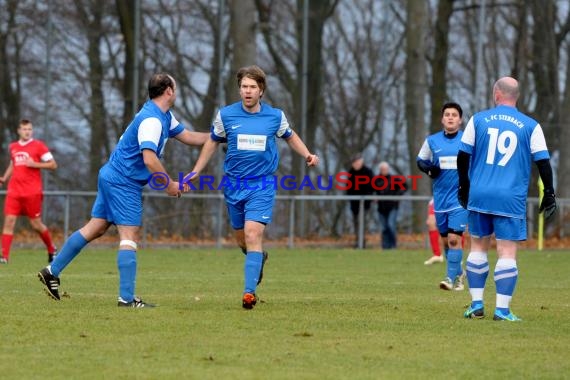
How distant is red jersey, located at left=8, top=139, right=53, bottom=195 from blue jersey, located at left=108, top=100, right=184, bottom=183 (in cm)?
839

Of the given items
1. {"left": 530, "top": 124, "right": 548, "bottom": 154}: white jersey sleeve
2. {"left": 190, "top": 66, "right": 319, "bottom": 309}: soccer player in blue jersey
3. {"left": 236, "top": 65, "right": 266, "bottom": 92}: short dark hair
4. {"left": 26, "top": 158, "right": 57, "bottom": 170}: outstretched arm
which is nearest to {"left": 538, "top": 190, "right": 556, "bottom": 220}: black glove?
{"left": 530, "top": 124, "right": 548, "bottom": 154}: white jersey sleeve

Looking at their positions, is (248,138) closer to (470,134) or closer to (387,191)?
(470,134)

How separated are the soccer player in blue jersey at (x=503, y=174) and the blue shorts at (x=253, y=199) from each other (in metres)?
1.99

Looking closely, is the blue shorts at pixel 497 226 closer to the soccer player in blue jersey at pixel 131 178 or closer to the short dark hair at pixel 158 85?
the soccer player in blue jersey at pixel 131 178

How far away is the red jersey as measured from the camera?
779 inches

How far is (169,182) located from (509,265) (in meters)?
2.92

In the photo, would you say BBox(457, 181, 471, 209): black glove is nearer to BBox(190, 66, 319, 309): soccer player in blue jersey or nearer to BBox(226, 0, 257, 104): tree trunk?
BBox(190, 66, 319, 309): soccer player in blue jersey

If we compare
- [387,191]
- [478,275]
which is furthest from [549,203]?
[387,191]

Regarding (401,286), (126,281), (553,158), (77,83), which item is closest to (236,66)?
(77,83)

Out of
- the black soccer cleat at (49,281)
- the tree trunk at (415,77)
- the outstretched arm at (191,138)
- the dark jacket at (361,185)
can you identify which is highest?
the tree trunk at (415,77)

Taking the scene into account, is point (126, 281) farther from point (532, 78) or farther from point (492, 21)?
point (492, 21)

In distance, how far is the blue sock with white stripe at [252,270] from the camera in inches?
456

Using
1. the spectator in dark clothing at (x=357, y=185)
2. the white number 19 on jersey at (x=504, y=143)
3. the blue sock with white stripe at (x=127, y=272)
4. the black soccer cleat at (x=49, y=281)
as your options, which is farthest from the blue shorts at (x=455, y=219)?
the spectator in dark clothing at (x=357, y=185)

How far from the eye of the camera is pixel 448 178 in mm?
14828
